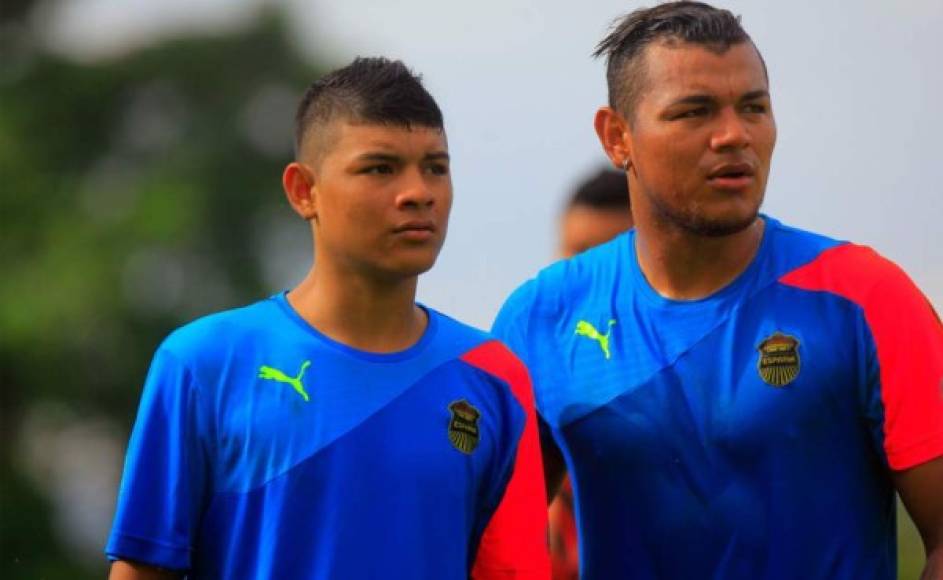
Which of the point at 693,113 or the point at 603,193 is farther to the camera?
the point at 603,193

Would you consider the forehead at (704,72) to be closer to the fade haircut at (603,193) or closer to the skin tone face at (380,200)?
the skin tone face at (380,200)

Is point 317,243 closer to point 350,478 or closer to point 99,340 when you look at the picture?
point 350,478

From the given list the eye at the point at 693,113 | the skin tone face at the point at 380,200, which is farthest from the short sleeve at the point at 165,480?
the eye at the point at 693,113

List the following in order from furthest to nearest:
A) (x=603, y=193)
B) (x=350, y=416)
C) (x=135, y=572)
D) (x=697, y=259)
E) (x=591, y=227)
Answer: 1. (x=603, y=193)
2. (x=591, y=227)
3. (x=697, y=259)
4. (x=350, y=416)
5. (x=135, y=572)

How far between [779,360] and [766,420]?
0.18 metres

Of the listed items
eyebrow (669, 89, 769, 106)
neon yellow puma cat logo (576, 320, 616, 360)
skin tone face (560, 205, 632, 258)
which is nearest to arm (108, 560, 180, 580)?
neon yellow puma cat logo (576, 320, 616, 360)

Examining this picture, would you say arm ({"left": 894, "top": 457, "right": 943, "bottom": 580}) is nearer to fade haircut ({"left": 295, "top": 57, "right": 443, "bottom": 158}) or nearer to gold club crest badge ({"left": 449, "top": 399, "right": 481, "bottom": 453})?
gold club crest badge ({"left": 449, "top": 399, "right": 481, "bottom": 453})

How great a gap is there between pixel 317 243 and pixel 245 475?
722 millimetres

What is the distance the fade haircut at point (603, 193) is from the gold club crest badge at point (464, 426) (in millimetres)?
3178

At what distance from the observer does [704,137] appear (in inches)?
277

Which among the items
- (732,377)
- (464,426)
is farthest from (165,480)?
(732,377)

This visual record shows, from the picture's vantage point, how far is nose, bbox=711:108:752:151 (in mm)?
6961

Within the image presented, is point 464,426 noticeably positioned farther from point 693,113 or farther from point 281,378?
point 693,113

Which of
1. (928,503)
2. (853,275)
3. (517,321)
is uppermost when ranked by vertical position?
(853,275)
